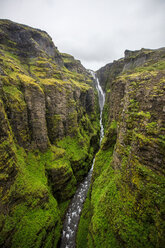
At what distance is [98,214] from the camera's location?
10.4 m

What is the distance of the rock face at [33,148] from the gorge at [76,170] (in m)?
0.10

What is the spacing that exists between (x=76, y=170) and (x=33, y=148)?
11.1 meters

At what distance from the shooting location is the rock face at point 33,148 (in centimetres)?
1099

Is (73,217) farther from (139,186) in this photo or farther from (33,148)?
(139,186)

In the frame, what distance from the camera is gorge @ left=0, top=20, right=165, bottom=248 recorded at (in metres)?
7.26

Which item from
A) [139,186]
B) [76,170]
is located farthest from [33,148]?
[139,186]

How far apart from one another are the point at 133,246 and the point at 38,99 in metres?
22.2

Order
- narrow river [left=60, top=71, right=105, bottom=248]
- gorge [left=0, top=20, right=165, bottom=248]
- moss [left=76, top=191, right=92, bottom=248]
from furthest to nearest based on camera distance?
narrow river [left=60, top=71, right=105, bottom=248] < moss [left=76, top=191, right=92, bottom=248] < gorge [left=0, top=20, right=165, bottom=248]

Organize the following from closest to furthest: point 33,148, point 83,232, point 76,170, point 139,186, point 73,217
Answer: point 139,186 → point 83,232 → point 73,217 → point 33,148 → point 76,170

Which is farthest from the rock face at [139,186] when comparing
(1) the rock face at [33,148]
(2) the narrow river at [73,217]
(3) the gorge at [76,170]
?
(1) the rock face at [33,148]

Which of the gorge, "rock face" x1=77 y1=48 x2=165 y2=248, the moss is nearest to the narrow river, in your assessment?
the gorge

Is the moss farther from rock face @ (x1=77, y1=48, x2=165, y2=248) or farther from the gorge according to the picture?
rock face @ (x1=77, y1=48, x2=165, y2=248)

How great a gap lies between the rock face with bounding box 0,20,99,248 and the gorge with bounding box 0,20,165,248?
100 millimetres

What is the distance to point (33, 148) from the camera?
1795 cm
